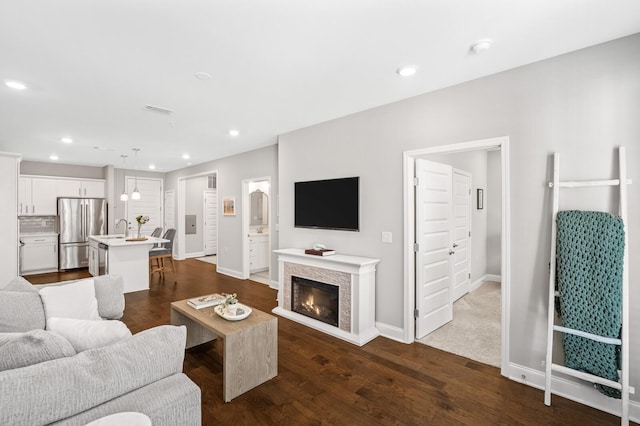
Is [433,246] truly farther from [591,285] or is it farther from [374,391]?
[374,391]

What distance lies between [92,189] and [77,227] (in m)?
1.07

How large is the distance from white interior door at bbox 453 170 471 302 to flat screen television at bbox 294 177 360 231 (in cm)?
182

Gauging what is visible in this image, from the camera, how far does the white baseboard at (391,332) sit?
335 cm

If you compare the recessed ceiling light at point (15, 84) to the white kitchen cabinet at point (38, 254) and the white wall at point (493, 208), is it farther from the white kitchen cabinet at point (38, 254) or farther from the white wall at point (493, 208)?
the white wall at point (493, 208)

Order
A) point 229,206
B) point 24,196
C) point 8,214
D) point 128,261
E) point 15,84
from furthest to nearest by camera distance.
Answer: point 24,196, point 229,206, point 128,261, point 8,214, point 15,84

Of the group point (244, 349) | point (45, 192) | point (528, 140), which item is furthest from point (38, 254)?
point (528, 140)

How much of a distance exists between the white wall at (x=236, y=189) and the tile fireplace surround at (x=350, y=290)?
200 centimetres

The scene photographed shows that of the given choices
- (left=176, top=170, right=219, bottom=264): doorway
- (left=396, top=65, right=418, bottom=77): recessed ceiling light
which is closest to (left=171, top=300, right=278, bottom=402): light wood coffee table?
(left=396, top=65, right=418, bottom=77): recessed ceiling light

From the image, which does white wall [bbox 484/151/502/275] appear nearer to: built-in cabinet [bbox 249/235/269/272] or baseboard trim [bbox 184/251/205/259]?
built-in cabinet [bbox 249/235/269/272]

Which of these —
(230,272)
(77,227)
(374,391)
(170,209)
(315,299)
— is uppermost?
(170,209)

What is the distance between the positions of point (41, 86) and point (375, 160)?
356 centimetres

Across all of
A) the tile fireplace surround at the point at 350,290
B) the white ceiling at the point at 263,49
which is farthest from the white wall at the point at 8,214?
the tile fireplace surround at the point at 350,290

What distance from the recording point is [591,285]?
216 cm

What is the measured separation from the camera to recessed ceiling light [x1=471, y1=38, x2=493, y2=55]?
7.19 feet
